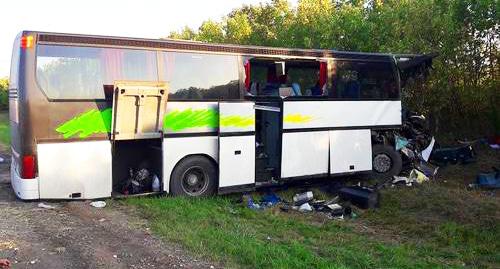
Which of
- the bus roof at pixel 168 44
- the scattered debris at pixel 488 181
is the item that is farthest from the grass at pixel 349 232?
the bus roof at pixel 168 44

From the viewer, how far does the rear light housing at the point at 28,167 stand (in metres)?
7.66

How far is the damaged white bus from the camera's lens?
780 centimetres

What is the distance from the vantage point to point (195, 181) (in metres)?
9.31

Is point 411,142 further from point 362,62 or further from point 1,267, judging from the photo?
point 1,267

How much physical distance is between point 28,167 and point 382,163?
7.60 meters

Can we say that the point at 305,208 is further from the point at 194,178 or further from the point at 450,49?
the point at 450,49

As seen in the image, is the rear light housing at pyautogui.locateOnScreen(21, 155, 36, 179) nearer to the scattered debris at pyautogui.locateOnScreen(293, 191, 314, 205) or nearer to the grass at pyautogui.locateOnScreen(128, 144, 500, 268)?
the grass at pyautogui.locateOnScreen(128, 144, 500, 268)

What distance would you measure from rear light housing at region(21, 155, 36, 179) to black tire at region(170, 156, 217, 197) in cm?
226

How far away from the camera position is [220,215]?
25.7ft

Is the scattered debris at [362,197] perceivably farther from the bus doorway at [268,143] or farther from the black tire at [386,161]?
the black tire at [386,161]

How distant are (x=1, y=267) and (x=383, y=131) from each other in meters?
8.86

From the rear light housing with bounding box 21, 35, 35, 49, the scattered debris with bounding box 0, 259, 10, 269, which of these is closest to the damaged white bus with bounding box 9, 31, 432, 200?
the rear light housing with bounding box 21, 35, 35, 49

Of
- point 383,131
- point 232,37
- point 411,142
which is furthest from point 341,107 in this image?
point 232,37

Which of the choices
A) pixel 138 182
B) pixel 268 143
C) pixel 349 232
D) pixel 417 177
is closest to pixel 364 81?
pixel 417 177
